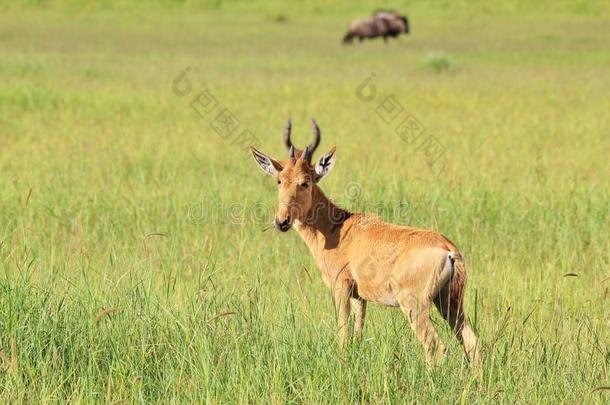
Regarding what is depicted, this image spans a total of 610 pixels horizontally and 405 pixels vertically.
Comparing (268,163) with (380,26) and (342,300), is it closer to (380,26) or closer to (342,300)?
(342,300)

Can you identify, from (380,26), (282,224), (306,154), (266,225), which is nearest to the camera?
(282,224)

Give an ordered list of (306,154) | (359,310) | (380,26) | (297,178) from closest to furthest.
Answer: (359,310)
(297,178)
(306,154)
(380,26)

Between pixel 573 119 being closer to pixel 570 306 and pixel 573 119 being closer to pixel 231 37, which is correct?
pixel 570 306

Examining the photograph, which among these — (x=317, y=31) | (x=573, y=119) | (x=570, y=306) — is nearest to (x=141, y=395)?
(x=570, y=306)

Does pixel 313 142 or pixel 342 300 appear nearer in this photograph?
pixel 342 300

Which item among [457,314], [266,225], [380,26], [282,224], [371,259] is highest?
[380,26]

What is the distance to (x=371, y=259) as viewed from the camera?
543 cm

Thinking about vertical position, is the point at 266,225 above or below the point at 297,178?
below

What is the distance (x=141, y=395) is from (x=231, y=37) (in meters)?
31.1

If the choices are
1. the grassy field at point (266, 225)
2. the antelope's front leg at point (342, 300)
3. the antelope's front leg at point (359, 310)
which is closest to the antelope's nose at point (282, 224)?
the grassy field at point (266, 225)

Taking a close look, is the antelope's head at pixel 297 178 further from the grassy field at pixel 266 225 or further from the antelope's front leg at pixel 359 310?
the antelope's front leg at pixel 359 310

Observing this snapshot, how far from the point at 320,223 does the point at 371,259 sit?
2.72ft

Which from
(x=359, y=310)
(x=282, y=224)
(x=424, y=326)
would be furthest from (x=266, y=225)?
(x=424, y=326)

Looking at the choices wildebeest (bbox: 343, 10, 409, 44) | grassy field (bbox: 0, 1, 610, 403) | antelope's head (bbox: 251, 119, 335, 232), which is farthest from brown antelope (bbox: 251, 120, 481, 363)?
wildebeest (bbox: 343, 10, 409, 44)
